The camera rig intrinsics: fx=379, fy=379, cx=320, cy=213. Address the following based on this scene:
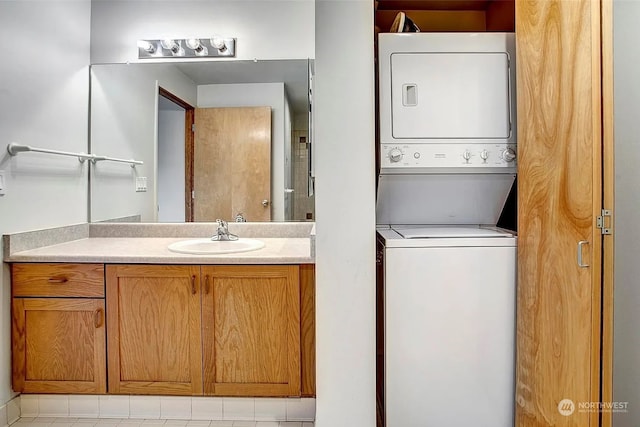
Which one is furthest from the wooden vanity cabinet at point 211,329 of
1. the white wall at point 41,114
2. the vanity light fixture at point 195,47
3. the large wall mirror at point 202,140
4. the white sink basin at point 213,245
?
the vanity light fixture at point 195,47

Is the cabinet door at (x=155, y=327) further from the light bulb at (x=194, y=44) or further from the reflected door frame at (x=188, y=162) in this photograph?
the light bulb at (x=194, y=44)

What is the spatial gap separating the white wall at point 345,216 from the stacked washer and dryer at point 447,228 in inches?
4.1

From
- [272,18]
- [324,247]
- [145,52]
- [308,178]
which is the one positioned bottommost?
[324,247]

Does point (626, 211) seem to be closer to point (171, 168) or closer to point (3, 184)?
point (171, 168)

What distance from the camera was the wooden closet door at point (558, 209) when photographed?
1185mm

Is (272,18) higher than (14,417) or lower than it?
higher

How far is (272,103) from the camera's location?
7.95ft

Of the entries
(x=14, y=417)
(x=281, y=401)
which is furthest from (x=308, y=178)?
(x=14, y=417)

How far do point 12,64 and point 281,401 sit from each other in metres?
2.15

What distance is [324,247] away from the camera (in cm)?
159

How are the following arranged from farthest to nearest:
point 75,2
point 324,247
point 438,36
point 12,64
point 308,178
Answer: point 308,178 → point 75,2 → point 12,64 → point 438,36 → point 324,247

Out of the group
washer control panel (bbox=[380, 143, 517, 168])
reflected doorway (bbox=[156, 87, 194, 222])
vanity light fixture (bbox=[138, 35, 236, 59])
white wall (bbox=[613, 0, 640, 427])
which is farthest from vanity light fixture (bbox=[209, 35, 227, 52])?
white wall (bbox=[613, 0, 640, 427])

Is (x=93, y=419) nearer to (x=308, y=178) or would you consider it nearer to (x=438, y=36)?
(x=308, y=178)

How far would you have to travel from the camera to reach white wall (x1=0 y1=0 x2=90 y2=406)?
185 cm
